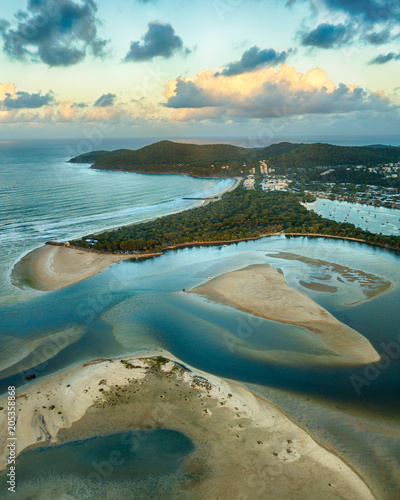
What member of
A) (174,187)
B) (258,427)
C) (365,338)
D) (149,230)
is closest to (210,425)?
(258,427)

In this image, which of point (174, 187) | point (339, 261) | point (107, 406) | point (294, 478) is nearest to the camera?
point (294, 478)

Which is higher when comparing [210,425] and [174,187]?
[174,187]

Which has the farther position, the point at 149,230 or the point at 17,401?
the point at 149,230

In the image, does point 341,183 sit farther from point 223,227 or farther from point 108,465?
point 108,465

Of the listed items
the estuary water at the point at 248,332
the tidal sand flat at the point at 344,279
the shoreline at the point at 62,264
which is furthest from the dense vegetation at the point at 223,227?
the tidal sand flat at the point at 344,279

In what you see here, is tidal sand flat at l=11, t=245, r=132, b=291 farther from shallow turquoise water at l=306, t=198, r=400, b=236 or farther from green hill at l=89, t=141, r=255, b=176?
green hill at l=89, t=141, r=255, b=176

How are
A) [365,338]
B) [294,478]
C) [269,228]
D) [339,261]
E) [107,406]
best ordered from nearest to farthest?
[294,478], [107,406], [365,338], [339,261], [269,228]

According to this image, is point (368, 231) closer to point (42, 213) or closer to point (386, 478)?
point (386, 478)

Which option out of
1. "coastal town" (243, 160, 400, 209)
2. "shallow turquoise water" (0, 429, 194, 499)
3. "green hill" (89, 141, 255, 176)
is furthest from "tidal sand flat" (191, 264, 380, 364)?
"green hill" (89, 141, 255, 176)
